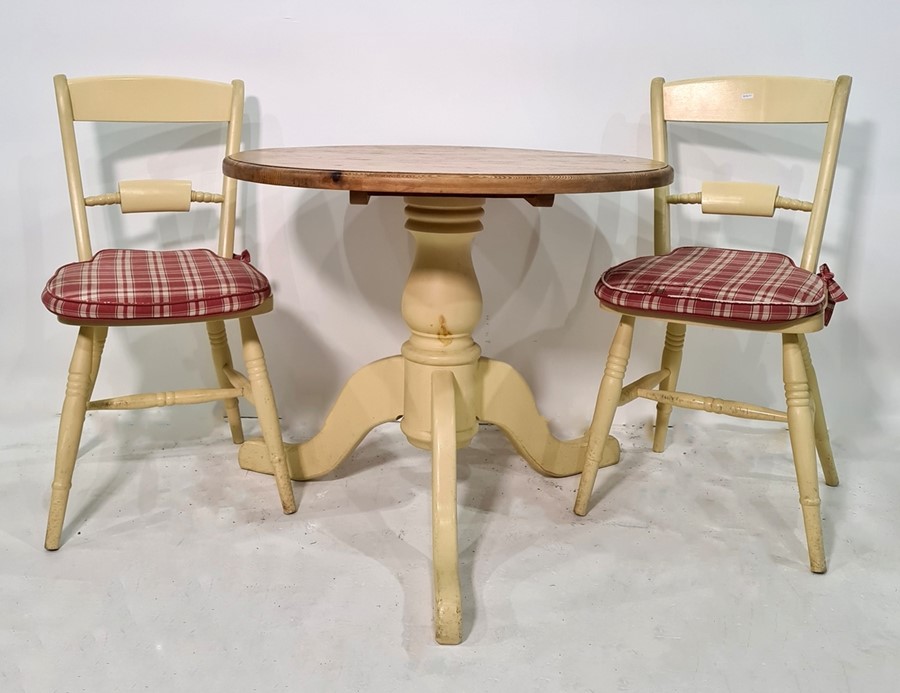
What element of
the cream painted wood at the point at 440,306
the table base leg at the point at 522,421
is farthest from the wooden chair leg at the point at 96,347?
the table base leg at the point at 522,421

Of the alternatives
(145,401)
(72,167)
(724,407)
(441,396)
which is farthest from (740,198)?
(72,167)

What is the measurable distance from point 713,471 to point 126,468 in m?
1.54

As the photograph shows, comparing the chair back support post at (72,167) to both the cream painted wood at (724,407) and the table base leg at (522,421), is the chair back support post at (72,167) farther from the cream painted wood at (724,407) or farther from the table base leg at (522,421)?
the cream painted wood at (724,407)

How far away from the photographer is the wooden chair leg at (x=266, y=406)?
1.90 metres

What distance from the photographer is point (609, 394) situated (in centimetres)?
191

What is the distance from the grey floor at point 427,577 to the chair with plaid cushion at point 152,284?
17 centimetres

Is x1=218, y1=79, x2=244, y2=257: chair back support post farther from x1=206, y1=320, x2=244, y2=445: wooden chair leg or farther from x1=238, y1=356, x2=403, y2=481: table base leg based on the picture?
x1=238, y1=356, x2=403, y2=481: table base leg

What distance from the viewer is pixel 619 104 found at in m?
2.35

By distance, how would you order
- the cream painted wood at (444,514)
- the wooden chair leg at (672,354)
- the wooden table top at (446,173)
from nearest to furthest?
the wooden table top at (446,173), the cream painted wood at (444,514), the wooden chair leg at (672,354)

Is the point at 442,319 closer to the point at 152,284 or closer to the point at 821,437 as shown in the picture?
the point at 152,284

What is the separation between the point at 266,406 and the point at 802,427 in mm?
1148

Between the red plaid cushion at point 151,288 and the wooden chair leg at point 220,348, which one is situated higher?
the red plaid cushion at point 151,288

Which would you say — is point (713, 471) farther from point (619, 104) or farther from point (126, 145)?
point (126, 145)

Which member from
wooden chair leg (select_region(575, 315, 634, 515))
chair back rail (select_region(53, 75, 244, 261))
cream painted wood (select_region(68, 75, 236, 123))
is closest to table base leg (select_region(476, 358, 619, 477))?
wooden chair leg (select_region(575, 315, 634, 515))
